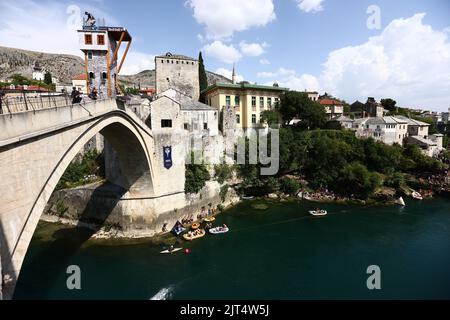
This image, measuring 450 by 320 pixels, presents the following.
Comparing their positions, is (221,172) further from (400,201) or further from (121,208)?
(400,201)

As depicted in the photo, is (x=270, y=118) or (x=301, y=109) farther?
(x=301, y=109)

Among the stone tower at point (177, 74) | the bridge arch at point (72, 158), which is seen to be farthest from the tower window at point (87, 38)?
the stone tower at point (177, 74)

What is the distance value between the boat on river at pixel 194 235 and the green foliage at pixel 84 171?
1225 centimetres

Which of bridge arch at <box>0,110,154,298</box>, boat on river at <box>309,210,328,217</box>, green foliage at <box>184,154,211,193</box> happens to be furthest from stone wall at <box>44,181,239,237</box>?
boat on river at <box>309,210,328,217</box>

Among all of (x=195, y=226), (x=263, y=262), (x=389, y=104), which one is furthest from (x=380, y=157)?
(x=389, y=104)

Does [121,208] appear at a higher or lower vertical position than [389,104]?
lower

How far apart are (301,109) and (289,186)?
11221mm

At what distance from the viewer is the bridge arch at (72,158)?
23.6 feet

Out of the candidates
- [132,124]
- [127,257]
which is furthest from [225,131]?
[127,257]

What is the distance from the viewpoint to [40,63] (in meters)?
85.1

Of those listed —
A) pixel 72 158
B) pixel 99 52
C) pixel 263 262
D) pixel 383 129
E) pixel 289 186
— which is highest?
pixel 99 52

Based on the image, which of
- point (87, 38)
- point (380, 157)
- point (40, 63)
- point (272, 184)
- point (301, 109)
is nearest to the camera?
point (87, 38)

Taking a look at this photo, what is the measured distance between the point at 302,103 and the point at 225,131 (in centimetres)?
1191

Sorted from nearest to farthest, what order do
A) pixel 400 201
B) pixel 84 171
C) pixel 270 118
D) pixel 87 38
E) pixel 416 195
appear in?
pixel 87 38
pixel 84 171
pixel 400 201
pixel 416 195
pixel 270 118
